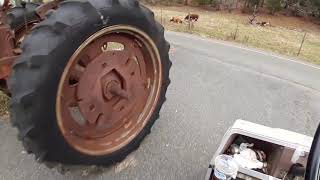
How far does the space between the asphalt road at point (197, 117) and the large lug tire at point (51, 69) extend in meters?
0.46

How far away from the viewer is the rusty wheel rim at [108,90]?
9.45 ft

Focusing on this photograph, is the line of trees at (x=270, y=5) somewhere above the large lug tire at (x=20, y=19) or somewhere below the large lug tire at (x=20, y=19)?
below

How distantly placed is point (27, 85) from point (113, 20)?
2.86ft

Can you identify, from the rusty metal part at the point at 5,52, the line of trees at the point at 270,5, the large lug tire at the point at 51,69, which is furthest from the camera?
the line of trees at the point at 270,5

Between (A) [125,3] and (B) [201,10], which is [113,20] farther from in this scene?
(B) [201,10]

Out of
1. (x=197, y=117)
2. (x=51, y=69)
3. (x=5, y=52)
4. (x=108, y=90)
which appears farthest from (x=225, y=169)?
(x=5, y=52)

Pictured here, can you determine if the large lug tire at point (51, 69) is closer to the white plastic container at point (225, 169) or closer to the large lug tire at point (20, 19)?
the white plastic container at point (225, 169)

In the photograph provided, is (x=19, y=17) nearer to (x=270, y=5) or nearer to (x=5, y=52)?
(x=5, y=52)

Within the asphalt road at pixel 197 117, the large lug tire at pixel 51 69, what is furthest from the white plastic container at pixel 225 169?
the large lug tire at pixel 51 69

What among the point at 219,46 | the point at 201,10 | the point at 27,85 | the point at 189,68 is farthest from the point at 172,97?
the point at 201,10

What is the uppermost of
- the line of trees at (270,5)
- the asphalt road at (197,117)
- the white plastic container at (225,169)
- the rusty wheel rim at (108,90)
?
the rusty wheel rim at (108,90)

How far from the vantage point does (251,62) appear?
8.59 metres

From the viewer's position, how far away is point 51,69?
7.89ft

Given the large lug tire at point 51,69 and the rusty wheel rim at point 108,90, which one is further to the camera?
the rusty wheel rim at point 108,90
